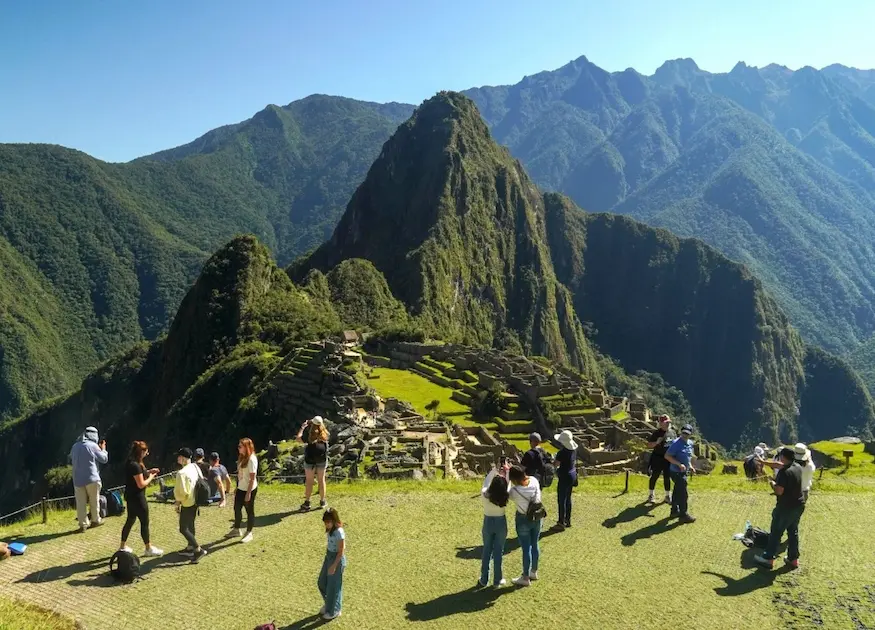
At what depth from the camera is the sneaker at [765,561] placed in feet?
38.0

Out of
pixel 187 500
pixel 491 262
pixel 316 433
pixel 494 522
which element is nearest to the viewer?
pixel 494 522

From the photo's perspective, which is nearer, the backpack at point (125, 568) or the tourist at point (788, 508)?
the backpack at point (125, 568)

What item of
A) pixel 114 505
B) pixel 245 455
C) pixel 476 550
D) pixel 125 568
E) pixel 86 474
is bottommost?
pixel 476 550

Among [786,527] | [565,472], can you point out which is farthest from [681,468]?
[565,472]

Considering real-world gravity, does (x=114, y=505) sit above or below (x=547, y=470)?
below

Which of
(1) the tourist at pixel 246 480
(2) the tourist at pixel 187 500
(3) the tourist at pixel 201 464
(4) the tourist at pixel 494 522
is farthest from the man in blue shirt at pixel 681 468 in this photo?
(3) the tourist at pixel 201 464

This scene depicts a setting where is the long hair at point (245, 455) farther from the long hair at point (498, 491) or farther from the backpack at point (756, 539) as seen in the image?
the backpack at point (756, 539)

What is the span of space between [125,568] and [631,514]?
9.67 m

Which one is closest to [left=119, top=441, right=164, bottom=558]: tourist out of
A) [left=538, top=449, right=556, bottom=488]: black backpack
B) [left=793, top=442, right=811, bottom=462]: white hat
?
[left=538, top=449, right=556, bottom=488]: black backpack

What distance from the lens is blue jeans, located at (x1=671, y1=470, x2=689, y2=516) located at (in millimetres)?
13617

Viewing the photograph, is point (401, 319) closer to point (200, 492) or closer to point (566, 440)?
point (566, 440)

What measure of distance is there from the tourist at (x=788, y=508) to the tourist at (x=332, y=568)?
7.16 metres

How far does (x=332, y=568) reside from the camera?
31.6 feet

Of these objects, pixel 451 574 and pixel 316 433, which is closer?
pixel 451 574
